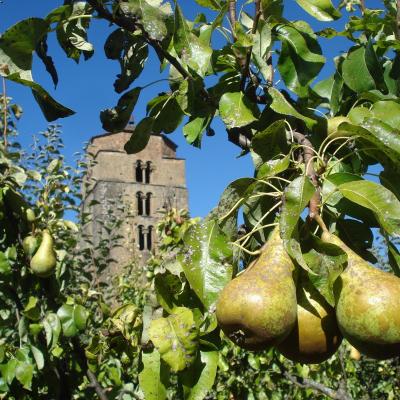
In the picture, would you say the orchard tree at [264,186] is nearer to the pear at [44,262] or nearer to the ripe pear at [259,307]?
the ripe pear at [259,307]

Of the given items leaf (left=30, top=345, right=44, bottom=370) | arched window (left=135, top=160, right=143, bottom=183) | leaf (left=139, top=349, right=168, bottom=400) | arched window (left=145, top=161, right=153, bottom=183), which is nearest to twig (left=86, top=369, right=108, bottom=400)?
leaf (left=30, top=345, right=44, bottom=370)

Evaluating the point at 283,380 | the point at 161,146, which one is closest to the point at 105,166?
the point at 161,146

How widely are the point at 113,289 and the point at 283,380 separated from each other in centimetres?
395

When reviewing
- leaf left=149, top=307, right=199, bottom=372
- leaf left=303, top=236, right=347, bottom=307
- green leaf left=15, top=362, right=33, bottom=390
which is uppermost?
leaf left=303, top=236, right=347, bottom=307

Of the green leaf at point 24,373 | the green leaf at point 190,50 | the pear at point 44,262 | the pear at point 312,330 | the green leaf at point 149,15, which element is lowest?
the green leaf at point 24,373

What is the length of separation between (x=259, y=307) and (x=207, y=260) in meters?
0.14

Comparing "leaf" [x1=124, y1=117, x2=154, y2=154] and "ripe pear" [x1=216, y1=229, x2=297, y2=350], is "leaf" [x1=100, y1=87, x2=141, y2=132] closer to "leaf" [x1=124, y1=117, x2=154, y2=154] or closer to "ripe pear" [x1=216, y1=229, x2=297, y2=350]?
"leaf" [x1=124, y1=117, x2=154, y2=154]

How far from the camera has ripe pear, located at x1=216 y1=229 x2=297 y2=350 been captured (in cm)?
68

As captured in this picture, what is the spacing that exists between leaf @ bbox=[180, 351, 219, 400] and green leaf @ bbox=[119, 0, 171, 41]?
0.51 metres

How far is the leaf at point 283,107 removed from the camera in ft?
2.89

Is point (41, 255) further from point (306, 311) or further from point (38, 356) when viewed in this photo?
point (306, 311)

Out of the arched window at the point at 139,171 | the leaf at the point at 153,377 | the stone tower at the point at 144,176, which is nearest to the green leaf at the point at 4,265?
the leaf at the point at 153,377

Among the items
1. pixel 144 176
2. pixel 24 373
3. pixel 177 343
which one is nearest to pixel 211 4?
pixel 177 343

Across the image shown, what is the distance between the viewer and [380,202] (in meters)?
0.75
